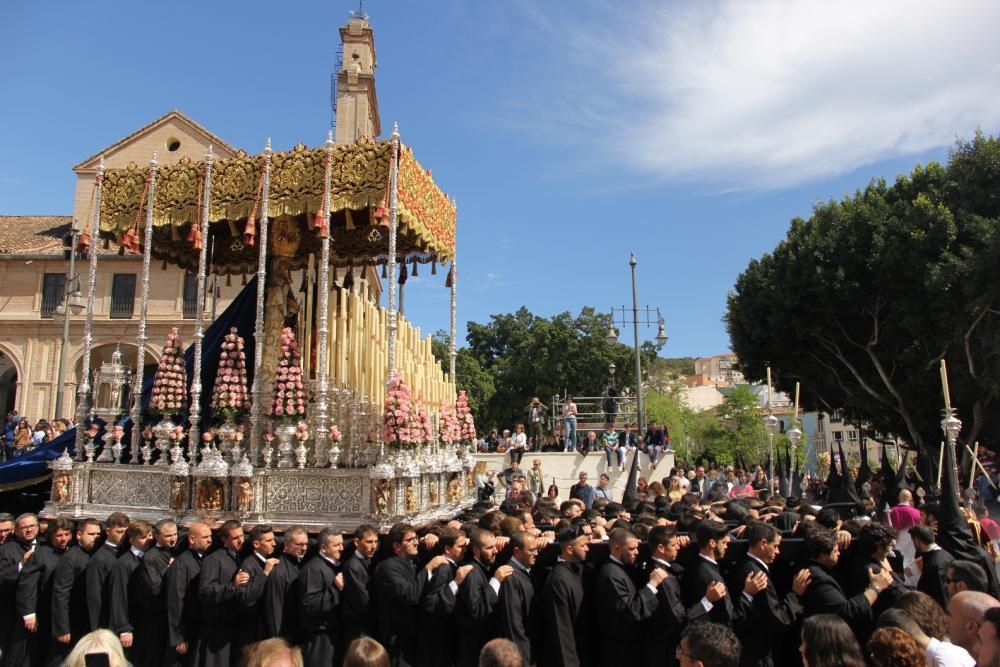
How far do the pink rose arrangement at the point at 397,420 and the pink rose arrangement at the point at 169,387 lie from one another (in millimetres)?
3191

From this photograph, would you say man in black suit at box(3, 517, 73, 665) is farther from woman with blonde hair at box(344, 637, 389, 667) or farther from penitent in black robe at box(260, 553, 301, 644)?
woman with blonde hair at box(344, 637, 389, 667)

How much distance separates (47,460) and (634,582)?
375 inches

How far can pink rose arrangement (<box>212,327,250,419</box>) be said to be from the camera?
32.1ft

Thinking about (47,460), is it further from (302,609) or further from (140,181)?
(302,609)

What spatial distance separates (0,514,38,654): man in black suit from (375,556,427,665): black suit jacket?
135 inches

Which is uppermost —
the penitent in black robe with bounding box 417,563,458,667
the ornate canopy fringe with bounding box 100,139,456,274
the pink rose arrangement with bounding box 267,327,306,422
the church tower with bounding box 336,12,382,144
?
the church tower with bounding box 336,12,382,144

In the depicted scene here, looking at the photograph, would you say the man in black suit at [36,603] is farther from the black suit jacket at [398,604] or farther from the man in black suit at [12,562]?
the black suit jacket at [398,604]

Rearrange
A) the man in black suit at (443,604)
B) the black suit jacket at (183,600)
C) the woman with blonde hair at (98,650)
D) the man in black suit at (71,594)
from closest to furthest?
the woman with blonde hair at (98,650) < the man in black suit at (443,604) < the black suit jacket at (183,600) < the man in black suit at (71,594)

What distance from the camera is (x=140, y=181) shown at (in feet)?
36.4

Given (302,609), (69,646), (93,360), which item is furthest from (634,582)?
(93,360)

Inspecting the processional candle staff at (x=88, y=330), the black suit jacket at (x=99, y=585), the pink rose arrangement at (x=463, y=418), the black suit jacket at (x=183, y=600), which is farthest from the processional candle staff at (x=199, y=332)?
the pink rose arrangement at (x=463, y=418)

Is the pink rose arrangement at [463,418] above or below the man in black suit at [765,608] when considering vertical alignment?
above

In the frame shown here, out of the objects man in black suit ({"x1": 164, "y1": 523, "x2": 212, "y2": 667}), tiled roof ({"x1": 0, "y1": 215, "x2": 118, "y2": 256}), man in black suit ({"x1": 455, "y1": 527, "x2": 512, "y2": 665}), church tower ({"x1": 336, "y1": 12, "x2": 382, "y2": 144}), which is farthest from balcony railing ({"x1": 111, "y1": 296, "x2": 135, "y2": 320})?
man in black suit ({"x1": 455, "y1": 527, "x2": 512, "y2": 665})

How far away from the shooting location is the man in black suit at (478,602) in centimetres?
555
